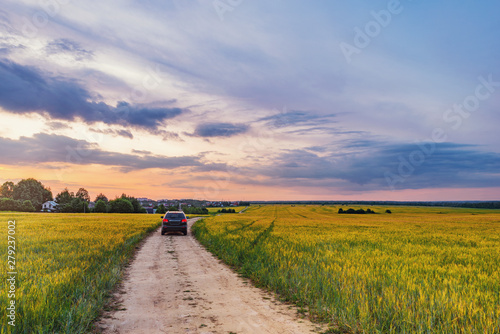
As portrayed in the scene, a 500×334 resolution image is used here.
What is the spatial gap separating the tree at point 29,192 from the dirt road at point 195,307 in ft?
509

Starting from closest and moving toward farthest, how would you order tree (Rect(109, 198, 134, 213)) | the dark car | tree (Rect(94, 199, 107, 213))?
the dark car, tree (Rect(94, 199, 107, 213)), tree (Rect(109, 198, 134, 213))

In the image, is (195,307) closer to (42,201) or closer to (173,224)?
(173,224)

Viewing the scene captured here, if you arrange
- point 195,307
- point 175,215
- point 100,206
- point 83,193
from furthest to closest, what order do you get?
point 83,193, point 100,206, point 175,215, point 195,307

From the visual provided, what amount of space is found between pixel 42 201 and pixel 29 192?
9.03 metres

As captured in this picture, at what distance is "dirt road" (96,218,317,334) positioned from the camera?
5602 mm

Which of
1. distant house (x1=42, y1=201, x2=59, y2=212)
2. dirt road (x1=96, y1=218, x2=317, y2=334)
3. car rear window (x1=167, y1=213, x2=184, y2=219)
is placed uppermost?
car rear window (x1=167, y1=213, x2=184, y2=219)

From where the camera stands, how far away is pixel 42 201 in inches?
5743

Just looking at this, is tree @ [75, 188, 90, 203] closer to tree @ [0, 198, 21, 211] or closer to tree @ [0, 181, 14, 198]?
tree @ [0, 181, 14, 198]

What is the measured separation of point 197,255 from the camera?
49.5 feet

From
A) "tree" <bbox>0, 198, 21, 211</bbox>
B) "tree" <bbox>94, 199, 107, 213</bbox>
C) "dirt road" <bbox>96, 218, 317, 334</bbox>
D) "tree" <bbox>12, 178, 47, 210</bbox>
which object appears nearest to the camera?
"dirt road" <bbox>96, 218, 317, 334</bbox>

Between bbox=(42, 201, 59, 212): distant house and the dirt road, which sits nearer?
the dirt road

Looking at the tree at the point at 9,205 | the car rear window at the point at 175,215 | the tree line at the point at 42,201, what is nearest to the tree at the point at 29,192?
the tree line at the point at 42,201

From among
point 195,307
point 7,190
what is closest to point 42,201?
point 7,190

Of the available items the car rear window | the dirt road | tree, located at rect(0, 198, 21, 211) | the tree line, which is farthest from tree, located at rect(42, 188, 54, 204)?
the dirt road
